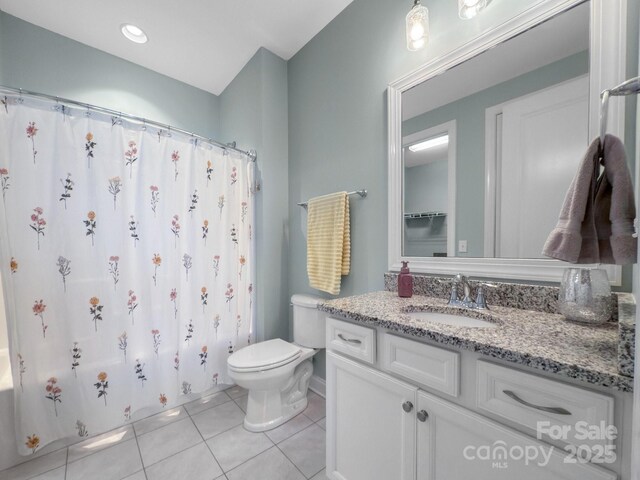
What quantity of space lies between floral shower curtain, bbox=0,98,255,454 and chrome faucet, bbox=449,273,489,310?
1489mm

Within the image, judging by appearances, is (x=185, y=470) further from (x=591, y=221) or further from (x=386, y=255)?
(x=591, y=221)

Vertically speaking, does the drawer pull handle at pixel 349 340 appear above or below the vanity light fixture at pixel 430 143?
below

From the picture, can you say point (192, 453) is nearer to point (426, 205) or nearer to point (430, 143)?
point (426, 205)

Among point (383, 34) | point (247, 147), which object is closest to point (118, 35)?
point (247, 147)

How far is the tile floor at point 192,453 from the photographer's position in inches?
49.1

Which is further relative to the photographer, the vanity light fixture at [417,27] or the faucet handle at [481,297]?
the vanity light fixture at [417,27]

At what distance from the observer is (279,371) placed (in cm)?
151

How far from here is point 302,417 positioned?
5.50 feet

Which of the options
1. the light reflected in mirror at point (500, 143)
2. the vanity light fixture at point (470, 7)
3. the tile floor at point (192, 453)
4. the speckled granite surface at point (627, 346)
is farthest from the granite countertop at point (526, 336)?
the vanity light fixture at point (470, 7)

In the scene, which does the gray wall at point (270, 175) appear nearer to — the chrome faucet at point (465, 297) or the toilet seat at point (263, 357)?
the toilet seat at point (263, 357)

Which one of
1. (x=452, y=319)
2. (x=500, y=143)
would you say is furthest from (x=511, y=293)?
(x=500, y=143)

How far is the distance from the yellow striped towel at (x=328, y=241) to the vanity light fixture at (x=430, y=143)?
1.58ft

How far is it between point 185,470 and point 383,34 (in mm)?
2558

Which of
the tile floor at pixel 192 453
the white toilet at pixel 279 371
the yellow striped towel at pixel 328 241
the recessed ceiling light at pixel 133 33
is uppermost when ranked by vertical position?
the recessed ceiling light at pixel 133 33
